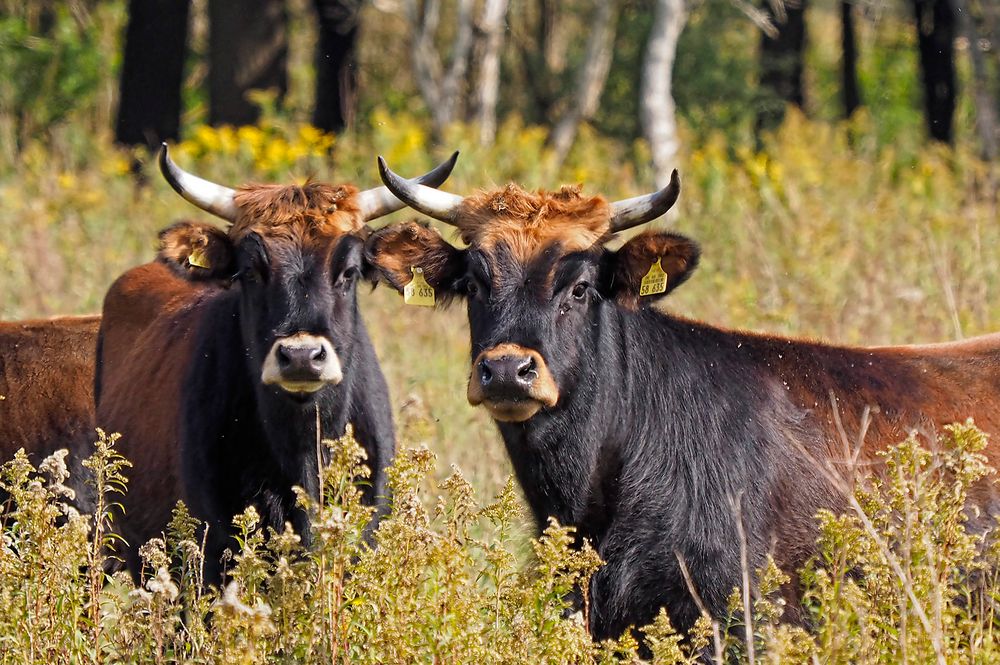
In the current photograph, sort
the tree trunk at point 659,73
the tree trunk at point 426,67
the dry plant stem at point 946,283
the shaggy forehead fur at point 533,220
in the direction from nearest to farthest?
1. the shaggy forehead fur at point 533,220
2. the dry plant stem at point 946,283
3. the tree trunk at point 659,73
4. the tree trunk at point 426,67

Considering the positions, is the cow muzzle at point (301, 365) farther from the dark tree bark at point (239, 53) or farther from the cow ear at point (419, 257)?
the dark tree bark at point (239, 53)

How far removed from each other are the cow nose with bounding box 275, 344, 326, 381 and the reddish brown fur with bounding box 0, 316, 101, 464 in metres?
2.09

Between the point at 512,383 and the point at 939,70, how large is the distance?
1992cm

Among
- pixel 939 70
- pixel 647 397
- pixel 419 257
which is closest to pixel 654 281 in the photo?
pixel 647 397

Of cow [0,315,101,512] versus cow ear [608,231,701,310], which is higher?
cow ear [608,231,701,310]

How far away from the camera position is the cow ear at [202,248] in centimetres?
679

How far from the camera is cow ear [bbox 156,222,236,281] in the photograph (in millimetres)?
6789

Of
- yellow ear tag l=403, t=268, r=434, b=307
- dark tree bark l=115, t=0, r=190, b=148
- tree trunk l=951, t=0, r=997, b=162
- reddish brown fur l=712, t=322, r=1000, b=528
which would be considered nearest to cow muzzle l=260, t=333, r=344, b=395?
yellow ear tag l=403, t=268, r=434, b=307

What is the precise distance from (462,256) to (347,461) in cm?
188

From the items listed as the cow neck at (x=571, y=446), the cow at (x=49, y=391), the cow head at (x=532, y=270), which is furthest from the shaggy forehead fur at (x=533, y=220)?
the cow at (x=49, y=391)

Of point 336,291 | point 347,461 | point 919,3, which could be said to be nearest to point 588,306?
point 336,291

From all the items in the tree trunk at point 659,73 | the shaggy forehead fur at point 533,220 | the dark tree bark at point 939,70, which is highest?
the dark tree bark at point 939,70

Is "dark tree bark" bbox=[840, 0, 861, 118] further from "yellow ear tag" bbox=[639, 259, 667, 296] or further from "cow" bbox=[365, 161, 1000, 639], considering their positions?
"yellow ear tag" bbox=[639, 259, 667, 296]

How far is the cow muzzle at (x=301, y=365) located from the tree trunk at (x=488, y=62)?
10.2 meters
